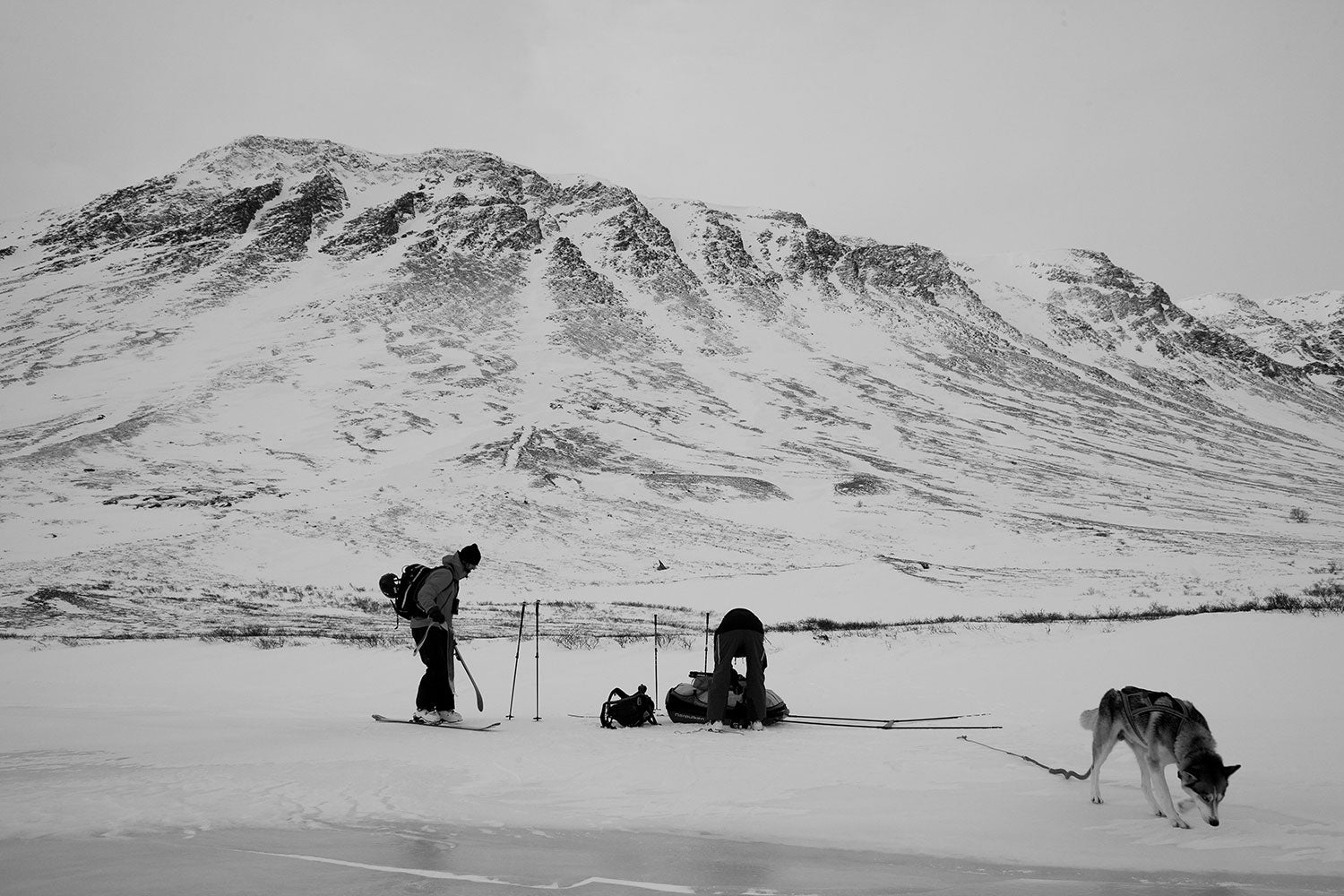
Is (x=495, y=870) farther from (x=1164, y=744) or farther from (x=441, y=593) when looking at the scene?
(x=441, y=593)

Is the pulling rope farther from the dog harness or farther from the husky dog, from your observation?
the dog harness

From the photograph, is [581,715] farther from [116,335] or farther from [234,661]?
[116,335]

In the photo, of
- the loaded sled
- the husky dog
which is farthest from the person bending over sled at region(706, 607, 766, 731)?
the husky dog

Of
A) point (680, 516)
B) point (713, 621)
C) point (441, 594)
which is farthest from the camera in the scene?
point (680, 516)

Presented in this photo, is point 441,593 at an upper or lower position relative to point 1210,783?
upper

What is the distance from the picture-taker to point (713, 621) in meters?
26.0

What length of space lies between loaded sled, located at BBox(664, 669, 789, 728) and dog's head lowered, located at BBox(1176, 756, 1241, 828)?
5157 millimetres

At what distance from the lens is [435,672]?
9.90 metres

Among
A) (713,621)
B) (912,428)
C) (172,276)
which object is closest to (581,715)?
(713,621)

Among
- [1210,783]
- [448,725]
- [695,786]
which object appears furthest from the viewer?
[448,725]

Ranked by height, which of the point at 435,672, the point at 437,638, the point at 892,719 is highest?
the point at 437,638

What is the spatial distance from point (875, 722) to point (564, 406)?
6140 cm

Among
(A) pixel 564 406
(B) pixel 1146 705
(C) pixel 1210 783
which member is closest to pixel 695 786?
(B) pixel 1146 705

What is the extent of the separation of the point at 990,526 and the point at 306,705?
137ft
